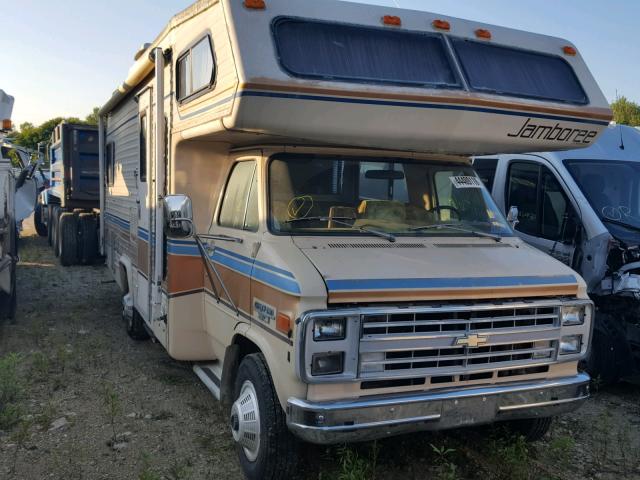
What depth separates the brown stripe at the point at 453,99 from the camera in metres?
3.69

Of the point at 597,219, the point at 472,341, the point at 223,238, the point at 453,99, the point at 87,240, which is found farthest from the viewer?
the point at 87,240

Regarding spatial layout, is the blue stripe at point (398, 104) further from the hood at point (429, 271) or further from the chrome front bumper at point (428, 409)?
the chrome front bumper at point (428, 409)

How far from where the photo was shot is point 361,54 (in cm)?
407

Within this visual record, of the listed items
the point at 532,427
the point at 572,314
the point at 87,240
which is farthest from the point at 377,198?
the point at 87,240

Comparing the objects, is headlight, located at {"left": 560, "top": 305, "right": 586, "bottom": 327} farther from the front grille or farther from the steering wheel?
the steering wheel

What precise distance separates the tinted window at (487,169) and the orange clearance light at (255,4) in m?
4.23

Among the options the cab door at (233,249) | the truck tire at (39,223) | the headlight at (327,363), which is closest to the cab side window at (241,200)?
the cab door at (233,249)

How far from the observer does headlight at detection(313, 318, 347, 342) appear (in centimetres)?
338

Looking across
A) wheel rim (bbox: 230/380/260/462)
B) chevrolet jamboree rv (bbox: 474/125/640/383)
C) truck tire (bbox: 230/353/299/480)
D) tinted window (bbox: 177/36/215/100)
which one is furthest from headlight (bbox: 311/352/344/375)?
chevrolet jamboree rv (bbox: 474/125/640/383)

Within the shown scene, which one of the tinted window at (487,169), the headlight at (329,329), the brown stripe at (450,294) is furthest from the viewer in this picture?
the tinted window at (487,169)

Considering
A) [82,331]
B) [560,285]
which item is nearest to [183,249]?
[560,285]

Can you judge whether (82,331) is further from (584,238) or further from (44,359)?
(584,238)

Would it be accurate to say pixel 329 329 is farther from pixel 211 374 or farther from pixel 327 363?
pixel 211 374

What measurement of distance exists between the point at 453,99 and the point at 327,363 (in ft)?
6.15
